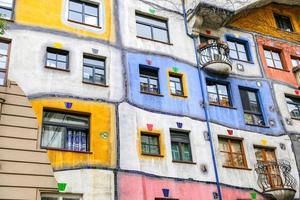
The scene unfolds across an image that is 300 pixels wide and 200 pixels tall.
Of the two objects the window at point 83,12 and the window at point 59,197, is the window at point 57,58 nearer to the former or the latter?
the window at point 83,12

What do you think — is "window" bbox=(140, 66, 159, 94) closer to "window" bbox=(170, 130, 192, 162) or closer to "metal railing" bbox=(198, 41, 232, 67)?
"window" bbox=(170, 130, 192, 162)

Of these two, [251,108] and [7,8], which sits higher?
[7,8]

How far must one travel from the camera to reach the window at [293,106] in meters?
18.6

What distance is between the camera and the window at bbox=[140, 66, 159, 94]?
15.4 m

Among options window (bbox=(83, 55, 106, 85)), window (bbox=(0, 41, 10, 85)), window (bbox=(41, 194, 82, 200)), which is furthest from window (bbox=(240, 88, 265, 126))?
window (bbox=(0, 41, 10, 85))

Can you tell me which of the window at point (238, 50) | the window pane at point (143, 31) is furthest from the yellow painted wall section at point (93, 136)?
the window at point (238, 50)

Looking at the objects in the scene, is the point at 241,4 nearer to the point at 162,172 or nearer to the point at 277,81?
the point at 277,81

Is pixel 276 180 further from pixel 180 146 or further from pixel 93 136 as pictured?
pixel 93 136

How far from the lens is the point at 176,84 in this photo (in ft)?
53.4

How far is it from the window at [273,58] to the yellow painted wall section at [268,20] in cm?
107

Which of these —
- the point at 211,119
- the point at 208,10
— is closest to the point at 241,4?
the point at 208,10

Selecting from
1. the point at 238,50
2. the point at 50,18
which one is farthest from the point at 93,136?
the point at 238,50

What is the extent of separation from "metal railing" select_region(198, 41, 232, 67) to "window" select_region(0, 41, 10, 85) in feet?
26.5

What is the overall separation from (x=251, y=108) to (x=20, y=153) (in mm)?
10256
